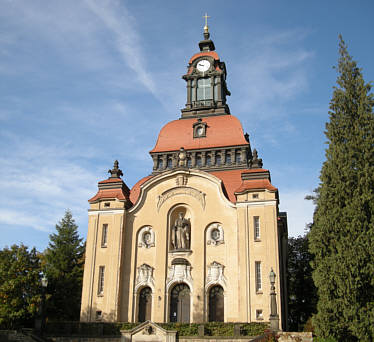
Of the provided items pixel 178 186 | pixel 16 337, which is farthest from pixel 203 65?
pixel 16 337

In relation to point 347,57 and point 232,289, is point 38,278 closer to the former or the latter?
point 232,289

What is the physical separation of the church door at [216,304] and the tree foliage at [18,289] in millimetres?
12256

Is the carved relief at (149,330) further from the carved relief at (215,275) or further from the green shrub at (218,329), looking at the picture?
the carved relief at (215,275)

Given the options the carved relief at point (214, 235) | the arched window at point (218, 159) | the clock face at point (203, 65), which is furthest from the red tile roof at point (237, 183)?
the clock face at point (203, 65)

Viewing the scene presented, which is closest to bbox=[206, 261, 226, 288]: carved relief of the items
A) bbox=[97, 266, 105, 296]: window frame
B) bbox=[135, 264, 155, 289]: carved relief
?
bbox=[135, 264, 155, 289]: carved relief

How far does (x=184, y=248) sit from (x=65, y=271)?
16.0 meters

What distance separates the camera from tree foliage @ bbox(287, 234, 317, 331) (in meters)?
39.7

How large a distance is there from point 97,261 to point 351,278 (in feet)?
64.4

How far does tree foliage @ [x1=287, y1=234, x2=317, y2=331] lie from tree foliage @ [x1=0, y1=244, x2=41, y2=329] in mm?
21587

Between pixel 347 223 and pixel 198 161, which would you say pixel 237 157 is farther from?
pixel 347 223

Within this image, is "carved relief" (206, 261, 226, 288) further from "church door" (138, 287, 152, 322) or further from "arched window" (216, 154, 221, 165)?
"arched window" (216, 154, 221, 165)

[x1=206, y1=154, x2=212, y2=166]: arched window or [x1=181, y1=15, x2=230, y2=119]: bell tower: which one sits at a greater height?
[x1=181, y1=15, x2=230, y2=119]: bell tower

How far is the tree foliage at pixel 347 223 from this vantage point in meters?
21.6

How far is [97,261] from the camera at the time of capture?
114ft
